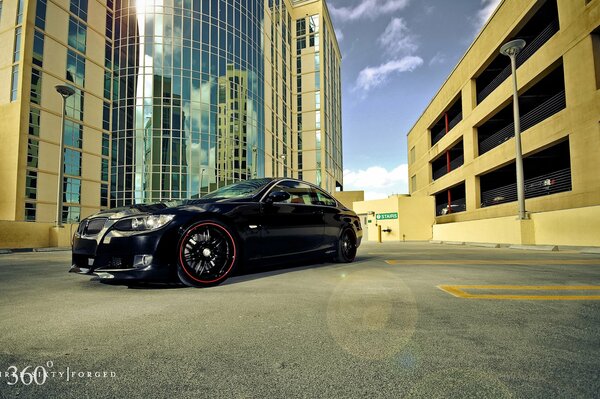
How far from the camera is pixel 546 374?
1.37 m

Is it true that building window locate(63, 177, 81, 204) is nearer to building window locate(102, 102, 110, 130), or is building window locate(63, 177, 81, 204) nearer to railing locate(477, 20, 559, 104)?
building window locate(102, 102, 110, 130)

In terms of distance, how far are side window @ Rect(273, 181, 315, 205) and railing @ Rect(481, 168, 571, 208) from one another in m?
15.5

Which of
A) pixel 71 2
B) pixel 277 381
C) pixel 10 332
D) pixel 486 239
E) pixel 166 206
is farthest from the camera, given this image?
pixel 71 2

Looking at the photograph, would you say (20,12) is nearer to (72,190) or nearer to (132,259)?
(72,190)

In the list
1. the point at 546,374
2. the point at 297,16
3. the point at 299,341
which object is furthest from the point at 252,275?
the point at 297,16

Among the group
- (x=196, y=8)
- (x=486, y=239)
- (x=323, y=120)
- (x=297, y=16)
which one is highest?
(x=297, y=16)

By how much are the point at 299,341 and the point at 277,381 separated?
50 cm

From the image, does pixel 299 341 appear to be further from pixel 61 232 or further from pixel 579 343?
pixel 61 232

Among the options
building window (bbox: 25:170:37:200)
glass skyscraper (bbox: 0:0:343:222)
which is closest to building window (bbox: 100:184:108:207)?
glass skyscraper (bbox: 0:0:343:222)

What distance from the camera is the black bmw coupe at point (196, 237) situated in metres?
3.42

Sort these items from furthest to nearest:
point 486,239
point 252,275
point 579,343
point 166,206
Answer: point 486,239 → point 252,275 → point 166,206 → point 579,343

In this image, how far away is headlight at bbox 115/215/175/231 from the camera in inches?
136

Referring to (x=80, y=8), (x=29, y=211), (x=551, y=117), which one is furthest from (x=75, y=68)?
(x=551, y=117)

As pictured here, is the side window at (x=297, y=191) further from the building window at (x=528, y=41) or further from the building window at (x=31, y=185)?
the building window at (x=31, y=185)
